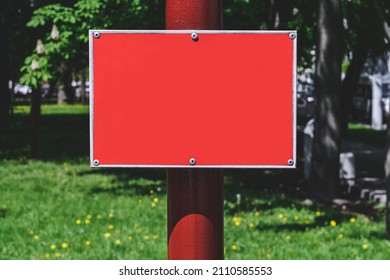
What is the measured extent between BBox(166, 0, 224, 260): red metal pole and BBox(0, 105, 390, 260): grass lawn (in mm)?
5363

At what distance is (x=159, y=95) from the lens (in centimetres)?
224

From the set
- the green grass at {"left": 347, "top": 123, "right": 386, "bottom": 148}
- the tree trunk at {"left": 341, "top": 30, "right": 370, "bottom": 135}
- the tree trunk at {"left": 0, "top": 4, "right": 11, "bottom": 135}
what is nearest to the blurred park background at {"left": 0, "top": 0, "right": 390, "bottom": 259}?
the tree trunk at {"left": 341, "top": 30, "right": 370, "bottom": 135}

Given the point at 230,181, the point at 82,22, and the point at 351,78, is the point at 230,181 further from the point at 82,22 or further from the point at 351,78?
the point at 351,78

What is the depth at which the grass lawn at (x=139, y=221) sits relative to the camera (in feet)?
26.0

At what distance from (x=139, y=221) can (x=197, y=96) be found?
7.65 meters

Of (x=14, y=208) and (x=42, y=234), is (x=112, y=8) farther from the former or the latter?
(x=42, y=234)

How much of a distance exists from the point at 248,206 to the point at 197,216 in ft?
29.3

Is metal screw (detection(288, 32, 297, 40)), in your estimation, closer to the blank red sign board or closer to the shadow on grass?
the blank red sign board

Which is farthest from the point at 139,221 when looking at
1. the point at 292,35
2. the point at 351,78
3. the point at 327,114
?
the point at 351,78

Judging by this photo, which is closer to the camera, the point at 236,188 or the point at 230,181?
the point at 236,188

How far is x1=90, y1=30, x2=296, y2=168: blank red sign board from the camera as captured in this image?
221cm

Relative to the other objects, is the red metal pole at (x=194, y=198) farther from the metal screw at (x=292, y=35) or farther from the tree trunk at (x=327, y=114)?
the tree trunk at (x=327, y=114)

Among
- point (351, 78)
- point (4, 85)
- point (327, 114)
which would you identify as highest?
point (4, 85)

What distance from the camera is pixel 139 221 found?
9750mm
